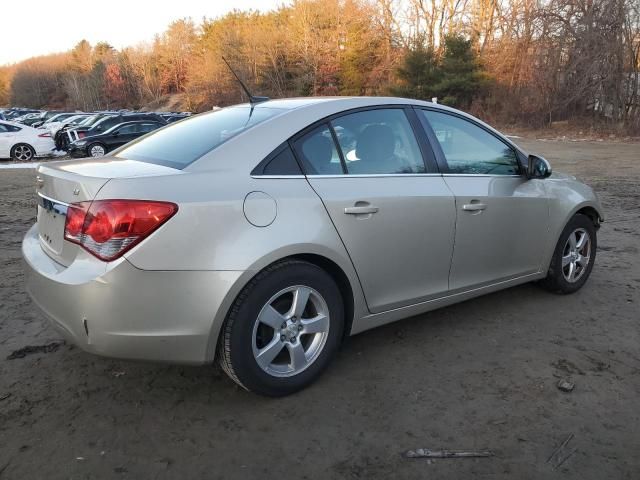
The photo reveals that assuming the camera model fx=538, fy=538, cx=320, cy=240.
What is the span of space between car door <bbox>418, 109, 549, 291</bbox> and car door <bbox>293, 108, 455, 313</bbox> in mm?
128

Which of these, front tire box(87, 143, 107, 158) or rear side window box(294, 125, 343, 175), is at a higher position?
rear side window box(294, 125, 343, 175)

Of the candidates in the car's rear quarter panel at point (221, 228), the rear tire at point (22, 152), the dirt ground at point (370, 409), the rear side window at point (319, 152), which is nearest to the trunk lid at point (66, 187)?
the car's rear quarter panel at point (221, 228)

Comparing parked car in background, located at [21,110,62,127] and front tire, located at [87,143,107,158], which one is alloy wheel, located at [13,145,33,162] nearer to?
front tire, located at [87,143,107,158]

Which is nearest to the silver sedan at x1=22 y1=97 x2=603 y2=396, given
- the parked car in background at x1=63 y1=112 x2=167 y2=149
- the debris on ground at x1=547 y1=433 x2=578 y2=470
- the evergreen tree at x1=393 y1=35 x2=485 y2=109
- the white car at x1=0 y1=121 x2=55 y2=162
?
the debris on ground at x1=547 y1=433 x2=578 y2=470

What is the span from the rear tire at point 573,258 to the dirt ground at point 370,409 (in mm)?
353

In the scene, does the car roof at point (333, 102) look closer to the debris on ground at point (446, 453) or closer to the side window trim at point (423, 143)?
the side window trim at point (423, 143)

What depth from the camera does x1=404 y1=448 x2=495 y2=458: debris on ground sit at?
2.39 m

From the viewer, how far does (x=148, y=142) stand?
11.0 feet

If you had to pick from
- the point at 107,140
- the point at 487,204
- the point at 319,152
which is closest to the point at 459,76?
the point at 107,140

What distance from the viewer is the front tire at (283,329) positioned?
2.60 meters

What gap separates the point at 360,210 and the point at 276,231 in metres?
0.56

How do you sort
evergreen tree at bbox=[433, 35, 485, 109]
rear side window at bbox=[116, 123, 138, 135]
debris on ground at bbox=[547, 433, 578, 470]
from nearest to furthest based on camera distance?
debris on ground at bbox=[547, 433, 578, 470] < rear side window at bbox=[116, 123, 138, 135] < evergreen tree at bbox=[433, 35, 485, 109]

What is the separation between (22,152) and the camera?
16750 mm

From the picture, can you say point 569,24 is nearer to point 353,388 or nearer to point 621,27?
point 621,27
